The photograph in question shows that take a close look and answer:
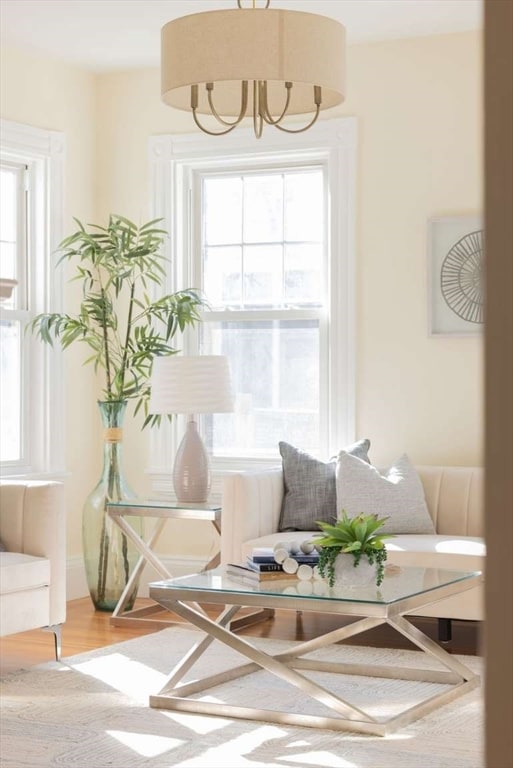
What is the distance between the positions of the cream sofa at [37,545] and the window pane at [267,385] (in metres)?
1.81

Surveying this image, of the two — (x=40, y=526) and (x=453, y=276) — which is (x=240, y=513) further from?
(x=453, y=276)

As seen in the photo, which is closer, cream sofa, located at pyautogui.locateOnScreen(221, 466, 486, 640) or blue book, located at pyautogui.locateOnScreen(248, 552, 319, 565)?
blue book, located at pyautogui.locateOnScreen(248, 552, 319, 565)

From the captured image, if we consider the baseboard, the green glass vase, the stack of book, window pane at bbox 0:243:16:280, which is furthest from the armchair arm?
window pane at bbox 0:243:16:280

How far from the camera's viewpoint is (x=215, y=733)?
357cm

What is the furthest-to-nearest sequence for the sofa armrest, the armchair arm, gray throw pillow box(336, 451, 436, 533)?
1. gray throw pillow box(336, 451, 436, 533)
2. the sofa armrest
3. the armchair arm

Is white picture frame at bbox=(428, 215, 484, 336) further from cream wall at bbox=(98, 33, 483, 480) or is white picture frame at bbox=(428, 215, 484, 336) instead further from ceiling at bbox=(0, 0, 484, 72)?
ceiling at bbox=(0, 0, 484, 72)

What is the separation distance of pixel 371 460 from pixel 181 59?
9.59 ft

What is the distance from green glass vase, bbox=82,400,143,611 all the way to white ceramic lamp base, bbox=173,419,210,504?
1.59 feet

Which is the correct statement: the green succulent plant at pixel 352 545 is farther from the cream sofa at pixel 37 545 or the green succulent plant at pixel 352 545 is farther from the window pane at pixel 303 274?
the window pane at pixel 303 274

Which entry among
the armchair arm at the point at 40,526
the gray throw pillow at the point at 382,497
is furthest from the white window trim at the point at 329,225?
the armchair arm at the point at 40,526

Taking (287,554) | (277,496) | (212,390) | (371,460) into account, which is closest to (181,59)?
(287,554)

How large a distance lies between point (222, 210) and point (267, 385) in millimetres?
1031

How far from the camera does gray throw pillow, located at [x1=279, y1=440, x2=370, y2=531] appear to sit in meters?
5.31

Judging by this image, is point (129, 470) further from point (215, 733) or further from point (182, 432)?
point (215, 733)
